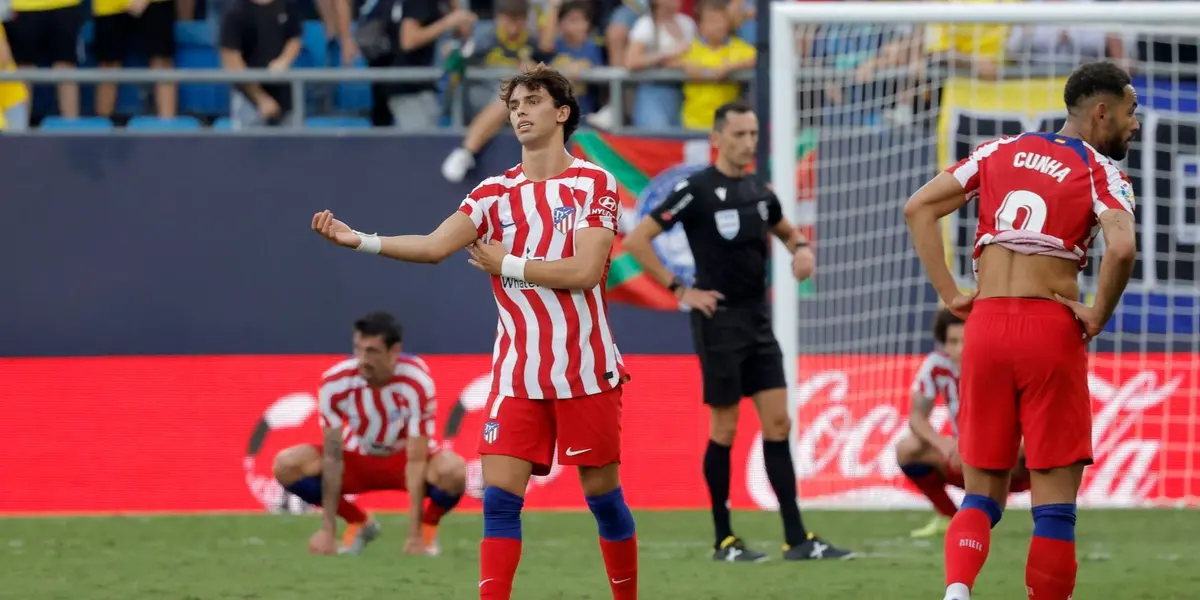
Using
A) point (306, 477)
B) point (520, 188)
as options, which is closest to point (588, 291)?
point (520, 188)

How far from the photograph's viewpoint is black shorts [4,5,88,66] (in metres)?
13.1

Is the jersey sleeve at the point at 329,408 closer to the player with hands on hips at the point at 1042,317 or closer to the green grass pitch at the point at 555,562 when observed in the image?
the green grass pitch at the point at 555,562

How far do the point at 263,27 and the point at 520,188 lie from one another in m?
7.99

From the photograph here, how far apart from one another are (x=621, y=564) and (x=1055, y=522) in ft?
4.94

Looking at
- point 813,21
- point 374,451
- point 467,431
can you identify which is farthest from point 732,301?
point 467,431

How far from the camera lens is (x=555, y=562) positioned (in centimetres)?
841

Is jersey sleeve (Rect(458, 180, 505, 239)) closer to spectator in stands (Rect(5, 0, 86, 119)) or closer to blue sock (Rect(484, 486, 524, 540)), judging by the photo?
blue sock (Rect(484, 486, 524, 540))

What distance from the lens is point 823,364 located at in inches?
450

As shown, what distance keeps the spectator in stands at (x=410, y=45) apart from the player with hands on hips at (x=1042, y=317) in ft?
26.0

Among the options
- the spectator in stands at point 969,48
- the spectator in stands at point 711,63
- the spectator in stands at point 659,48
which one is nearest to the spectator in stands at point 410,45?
the spectator in stands at point 659,48

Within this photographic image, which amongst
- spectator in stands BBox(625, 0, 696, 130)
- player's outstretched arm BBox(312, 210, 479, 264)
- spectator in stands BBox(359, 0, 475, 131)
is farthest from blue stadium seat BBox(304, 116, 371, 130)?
player's outstretched arm BBox(312, 210, 479, 264)

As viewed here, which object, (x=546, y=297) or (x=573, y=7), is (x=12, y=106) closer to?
(x=573, y=7)

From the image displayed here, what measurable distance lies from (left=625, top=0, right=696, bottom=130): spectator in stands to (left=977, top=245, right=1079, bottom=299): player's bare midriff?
768 centimetres

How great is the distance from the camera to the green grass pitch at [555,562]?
23.7 ft
